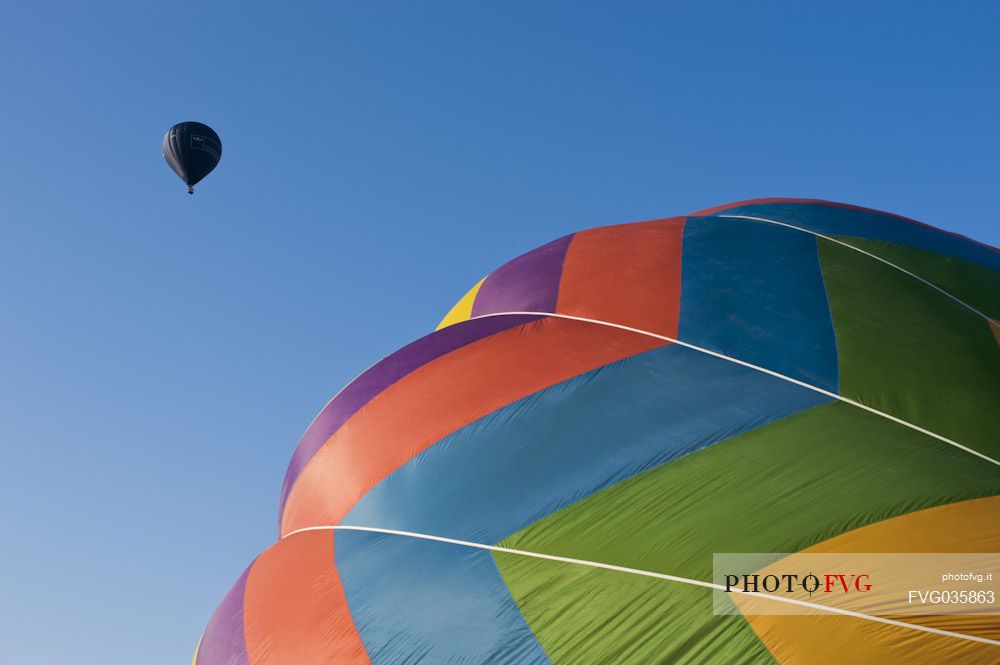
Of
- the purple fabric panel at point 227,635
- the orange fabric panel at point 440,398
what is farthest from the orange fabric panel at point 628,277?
the purple fabric panel at point 227,635

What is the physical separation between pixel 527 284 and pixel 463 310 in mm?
853

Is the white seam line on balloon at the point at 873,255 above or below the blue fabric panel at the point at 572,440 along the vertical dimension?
above

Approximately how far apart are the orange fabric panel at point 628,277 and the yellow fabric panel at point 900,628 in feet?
5.76

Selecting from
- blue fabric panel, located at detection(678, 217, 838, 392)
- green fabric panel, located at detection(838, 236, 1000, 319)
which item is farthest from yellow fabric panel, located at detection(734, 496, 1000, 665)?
green fabric panel, located at detection(838, 236, 1000, 319)

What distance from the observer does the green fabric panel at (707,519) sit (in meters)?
4.38

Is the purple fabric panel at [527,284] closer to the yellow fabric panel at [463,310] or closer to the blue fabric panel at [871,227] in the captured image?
the yellow fabric panel at [463,310]

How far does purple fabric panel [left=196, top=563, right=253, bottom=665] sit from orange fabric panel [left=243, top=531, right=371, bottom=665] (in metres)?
0.05

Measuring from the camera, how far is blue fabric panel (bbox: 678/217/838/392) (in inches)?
218

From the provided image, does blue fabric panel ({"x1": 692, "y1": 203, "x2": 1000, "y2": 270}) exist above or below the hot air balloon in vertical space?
above

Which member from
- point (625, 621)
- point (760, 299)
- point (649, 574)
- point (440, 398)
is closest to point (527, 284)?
point (440, 398)

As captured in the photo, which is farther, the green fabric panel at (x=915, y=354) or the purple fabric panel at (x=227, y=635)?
the purple fabric panel at (x=227, y=635)

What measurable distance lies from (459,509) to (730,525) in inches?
51.6

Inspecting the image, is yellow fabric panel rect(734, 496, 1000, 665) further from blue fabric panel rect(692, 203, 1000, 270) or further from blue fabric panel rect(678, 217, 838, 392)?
blue fabric panel rect(692, 203, 1000, 270)

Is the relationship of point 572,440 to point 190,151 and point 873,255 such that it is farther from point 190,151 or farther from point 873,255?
point 190,151
